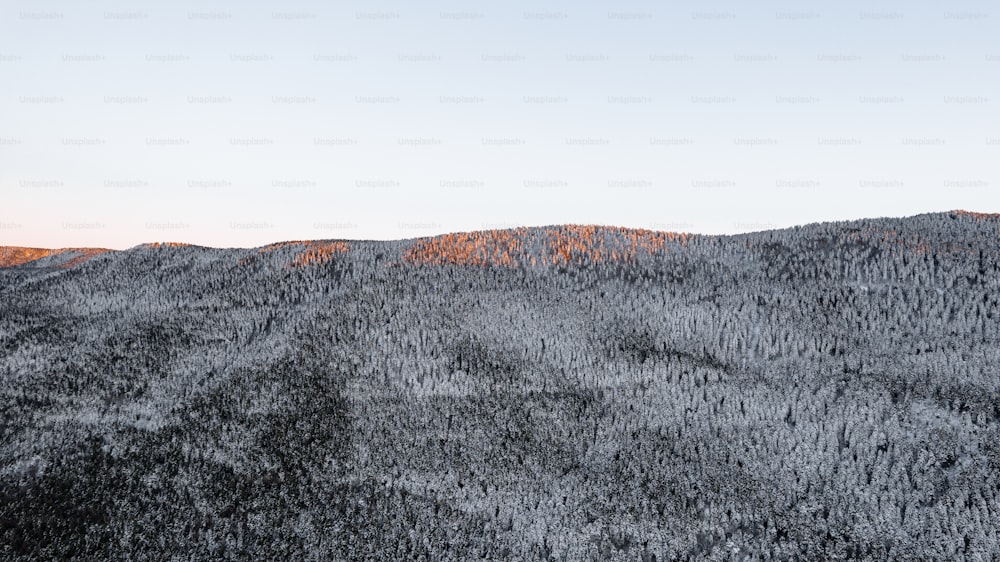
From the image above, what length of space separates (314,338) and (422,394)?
4420mm

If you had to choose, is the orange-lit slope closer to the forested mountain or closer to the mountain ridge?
the mountain ridge

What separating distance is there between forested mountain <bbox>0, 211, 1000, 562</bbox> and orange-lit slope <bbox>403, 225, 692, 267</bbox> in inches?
16.0

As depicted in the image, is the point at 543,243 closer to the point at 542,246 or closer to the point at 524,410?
the point at 542,246

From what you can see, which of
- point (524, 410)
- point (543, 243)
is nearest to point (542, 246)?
point (543, 243)

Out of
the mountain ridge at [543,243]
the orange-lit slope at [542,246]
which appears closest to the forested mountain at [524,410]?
the orange-lit slope at [542,246]

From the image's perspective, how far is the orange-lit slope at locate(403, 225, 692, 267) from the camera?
20.8 meters

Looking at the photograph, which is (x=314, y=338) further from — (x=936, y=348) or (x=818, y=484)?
(x=936, y=348)

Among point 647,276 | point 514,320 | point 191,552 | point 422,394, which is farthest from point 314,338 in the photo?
point 647,276

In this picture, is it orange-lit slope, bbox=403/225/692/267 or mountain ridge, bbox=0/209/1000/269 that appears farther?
mountain ridge, bbox=0/209/1000/269

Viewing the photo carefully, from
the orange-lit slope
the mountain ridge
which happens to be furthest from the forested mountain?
the mountain ridge

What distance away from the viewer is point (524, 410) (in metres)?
11.4

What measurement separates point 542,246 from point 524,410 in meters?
11.5

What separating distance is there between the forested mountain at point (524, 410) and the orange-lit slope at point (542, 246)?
407 mm

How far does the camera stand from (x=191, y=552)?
7.84m
